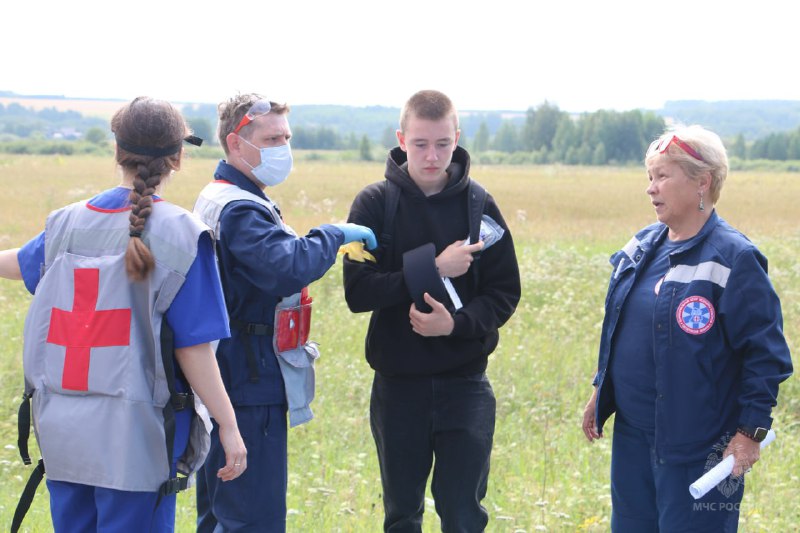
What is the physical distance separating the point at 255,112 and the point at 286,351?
95 cm

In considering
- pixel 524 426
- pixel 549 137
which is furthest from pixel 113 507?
pixel 549 137

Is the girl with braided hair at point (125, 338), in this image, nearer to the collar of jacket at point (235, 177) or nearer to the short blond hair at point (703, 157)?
the collar of jacket at point (235, 177)

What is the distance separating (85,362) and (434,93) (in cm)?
185

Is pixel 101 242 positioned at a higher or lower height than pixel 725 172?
lower

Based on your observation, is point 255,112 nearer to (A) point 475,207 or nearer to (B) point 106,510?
(A) point 475,207

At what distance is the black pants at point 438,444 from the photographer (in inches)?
149

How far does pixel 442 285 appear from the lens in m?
3.65

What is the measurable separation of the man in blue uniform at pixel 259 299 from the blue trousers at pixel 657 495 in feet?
4.20

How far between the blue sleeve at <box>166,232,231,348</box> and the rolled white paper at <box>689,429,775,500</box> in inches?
67.4

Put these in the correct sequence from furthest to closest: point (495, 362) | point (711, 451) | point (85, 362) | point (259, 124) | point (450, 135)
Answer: point (495, 362)
point (450, 135)
point (259, 124)
point (711, 451)
point (85, 362)

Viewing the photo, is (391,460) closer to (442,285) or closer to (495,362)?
(442,285)

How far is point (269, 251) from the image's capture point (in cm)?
320

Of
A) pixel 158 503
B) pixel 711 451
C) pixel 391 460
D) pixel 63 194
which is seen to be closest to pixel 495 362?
pixel 391 460

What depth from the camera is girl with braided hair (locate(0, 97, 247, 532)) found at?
2730mm
